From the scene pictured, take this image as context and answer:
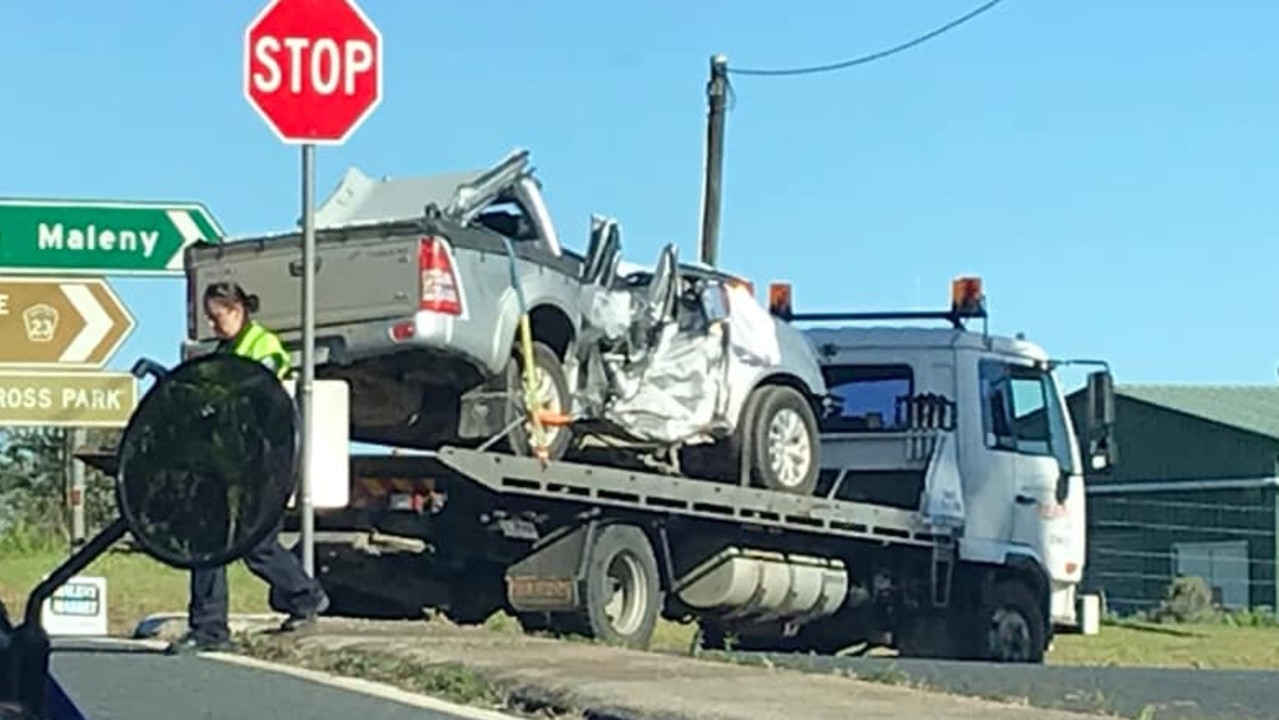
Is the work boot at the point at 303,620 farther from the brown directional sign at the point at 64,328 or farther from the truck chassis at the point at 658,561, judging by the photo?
the brown directional sign at the point at 64,328

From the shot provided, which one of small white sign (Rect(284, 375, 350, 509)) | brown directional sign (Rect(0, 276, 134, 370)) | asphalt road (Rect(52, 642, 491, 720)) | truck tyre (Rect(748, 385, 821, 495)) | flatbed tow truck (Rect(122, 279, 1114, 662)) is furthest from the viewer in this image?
truck tyre (Rect(748, 385, 821, 495))

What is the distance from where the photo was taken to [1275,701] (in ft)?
35.8

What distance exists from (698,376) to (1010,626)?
3.90 m

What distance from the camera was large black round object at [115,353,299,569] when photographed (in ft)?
10.8

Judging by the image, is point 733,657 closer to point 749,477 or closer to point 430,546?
point 430,546

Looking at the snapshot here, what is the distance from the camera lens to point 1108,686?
37.2ft

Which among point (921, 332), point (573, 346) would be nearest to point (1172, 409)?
point (921, 332)

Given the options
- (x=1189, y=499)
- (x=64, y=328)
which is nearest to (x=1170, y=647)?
(x=64, y=328)

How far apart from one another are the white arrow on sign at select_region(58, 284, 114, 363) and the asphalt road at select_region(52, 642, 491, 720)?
5.24 meters

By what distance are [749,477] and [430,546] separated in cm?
254

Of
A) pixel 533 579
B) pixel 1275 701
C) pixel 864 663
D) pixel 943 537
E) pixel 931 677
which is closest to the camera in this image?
pixel 1275 701

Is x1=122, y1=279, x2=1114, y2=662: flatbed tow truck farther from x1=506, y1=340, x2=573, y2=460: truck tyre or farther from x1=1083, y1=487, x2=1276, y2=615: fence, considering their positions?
x1=1083, y1=487, x2=1276, y2=615: fence

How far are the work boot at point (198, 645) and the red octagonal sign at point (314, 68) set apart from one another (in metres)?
2.30

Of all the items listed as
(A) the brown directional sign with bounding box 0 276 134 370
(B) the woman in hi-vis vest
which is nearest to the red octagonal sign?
(B) the woman in hi-vis vest
